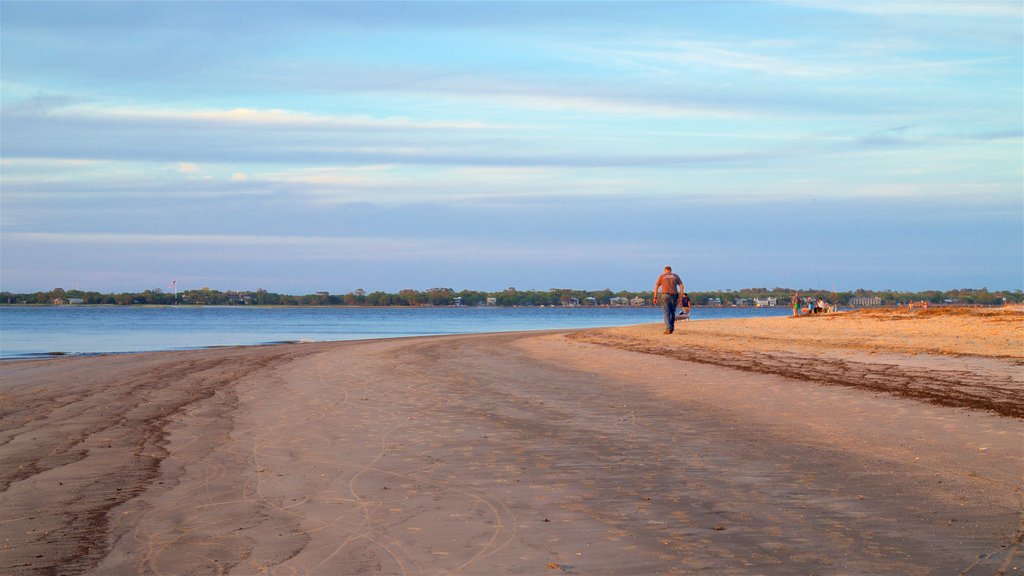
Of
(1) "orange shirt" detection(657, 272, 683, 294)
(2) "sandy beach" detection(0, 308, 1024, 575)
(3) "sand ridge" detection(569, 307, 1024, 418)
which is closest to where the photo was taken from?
(2) "sandy beach" detection(0, 308, 1024, 575)

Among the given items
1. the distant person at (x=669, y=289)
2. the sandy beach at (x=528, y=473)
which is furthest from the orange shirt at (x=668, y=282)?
the sandy beach at (x=528, y=473)

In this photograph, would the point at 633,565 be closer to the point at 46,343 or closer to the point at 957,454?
the point at 957,454

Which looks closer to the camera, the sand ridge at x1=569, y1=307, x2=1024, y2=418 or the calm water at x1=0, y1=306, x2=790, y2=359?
the sand ridge at x1=569, y1=307, x2=1024, y2=418

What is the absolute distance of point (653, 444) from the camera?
8.77 meters

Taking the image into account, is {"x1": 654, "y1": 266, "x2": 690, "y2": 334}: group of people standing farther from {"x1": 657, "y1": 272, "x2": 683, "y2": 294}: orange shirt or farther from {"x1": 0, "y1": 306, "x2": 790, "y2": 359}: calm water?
{"x1": 0, "y1": 306, "x2": 790, "y2": 359}: calm water

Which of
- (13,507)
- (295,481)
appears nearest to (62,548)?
(13,507)

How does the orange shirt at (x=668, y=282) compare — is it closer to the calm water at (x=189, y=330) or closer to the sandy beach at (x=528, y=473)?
the sandy beach at (x=528, y=473)

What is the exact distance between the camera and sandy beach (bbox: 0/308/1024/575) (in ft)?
16.8

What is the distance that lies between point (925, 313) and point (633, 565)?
1219 inches

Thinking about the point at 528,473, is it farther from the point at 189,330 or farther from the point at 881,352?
the point at 189,330

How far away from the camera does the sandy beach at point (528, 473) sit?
16.8 ft

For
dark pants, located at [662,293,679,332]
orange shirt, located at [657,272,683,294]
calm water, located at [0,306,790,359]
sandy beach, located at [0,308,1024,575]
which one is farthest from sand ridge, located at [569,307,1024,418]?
calm water, located at [0,306,790,359]

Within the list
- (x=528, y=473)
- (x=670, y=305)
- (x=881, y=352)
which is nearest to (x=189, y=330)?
(x=670, y=305)

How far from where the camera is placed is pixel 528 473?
7441mm
